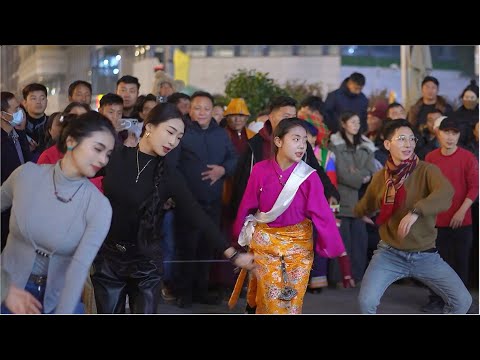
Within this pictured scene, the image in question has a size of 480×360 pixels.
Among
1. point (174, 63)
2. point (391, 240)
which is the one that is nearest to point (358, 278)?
point (391, 240)

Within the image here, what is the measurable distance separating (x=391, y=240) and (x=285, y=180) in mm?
787

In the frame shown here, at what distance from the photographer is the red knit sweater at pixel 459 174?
266 inches

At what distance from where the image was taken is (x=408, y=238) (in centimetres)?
505

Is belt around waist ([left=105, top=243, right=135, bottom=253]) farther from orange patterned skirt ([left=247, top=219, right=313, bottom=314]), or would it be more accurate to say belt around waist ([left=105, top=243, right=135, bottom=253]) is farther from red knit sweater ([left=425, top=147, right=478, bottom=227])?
red knit sweater ([left=425, top=147, right=478, bottom=227])

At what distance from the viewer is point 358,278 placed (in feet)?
24.4

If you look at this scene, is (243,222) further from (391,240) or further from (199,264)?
(199,264)

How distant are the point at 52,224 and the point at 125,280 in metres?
0.78

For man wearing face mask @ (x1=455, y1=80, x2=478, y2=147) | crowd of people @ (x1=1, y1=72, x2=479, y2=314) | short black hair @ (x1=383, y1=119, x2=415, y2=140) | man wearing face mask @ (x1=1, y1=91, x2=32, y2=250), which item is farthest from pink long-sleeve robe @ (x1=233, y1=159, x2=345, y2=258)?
man wearing face mask @ (x1=455, y1=80, x2=478, y2=147)

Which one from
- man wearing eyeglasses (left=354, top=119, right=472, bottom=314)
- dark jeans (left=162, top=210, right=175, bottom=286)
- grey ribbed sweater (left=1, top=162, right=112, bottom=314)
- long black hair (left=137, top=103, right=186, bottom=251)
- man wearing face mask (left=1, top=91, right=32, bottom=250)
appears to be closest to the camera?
grey ribbed sweater (left=1, top=162, right=112, bottom=314)

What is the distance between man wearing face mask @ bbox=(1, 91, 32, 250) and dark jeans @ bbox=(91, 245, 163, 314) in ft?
3.06

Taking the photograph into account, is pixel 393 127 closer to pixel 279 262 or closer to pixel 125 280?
pixel 279 262

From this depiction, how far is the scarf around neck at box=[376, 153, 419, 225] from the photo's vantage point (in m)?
5.09

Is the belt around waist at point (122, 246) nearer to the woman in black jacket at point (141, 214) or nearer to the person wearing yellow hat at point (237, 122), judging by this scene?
the woman in black jacket at point (141, 214)

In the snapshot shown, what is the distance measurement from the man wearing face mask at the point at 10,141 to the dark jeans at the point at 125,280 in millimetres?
934
